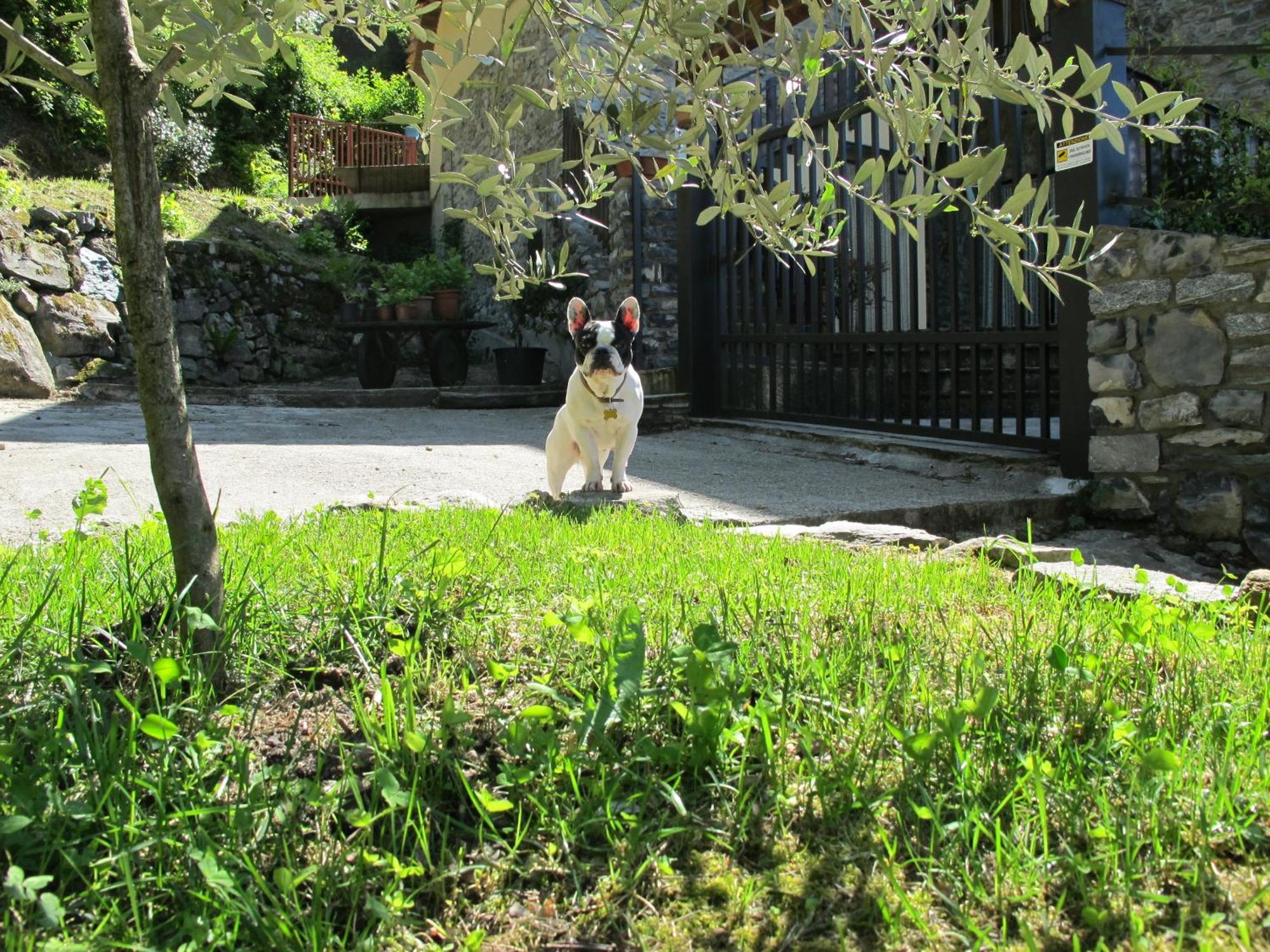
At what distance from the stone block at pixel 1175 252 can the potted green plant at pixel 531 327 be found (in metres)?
7.78

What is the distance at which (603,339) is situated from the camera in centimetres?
459

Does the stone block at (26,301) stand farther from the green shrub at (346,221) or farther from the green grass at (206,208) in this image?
the green shrub at (346,221)

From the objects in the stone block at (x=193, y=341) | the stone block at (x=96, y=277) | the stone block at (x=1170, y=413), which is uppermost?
the stone block at (x=96, y=277)

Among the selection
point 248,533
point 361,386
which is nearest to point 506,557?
point 248,533

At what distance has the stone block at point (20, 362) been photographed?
32.5 feet

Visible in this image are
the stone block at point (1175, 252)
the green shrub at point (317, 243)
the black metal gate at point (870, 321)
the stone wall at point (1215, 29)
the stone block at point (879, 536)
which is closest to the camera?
the stone block at point (879, 536)

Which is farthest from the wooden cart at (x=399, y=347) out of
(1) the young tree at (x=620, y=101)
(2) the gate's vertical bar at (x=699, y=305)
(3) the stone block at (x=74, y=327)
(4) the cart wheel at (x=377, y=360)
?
(1) the young tree at (x=620, y=101)

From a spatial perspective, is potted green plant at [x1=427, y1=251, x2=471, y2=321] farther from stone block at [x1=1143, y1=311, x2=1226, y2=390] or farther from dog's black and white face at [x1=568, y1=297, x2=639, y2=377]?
stone block at [x1=1143, y1=311, x2=1226, y2=390]

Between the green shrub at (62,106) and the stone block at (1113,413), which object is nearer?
the stone block at (1113,413)

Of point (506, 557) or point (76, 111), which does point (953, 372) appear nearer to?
point (506, 557)

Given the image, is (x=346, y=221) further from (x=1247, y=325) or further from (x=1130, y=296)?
(x=1247, y=325)

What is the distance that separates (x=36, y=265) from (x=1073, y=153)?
1112 cm

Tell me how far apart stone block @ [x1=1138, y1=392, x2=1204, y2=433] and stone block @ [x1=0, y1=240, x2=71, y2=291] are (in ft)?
37.6

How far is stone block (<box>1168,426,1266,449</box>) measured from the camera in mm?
4855
